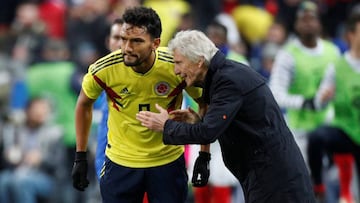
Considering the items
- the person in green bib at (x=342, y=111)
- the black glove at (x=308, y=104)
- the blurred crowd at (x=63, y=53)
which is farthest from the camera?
the blurred crowd at (x=63, y=53)

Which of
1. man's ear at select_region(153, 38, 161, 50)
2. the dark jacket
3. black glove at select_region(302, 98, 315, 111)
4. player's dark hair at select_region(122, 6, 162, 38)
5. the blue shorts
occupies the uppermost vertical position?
player's dark hair at select_region(122, 6, 162, 38)

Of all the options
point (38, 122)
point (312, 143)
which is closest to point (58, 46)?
point (38, 122)

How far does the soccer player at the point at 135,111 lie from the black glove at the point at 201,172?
0.20 metres

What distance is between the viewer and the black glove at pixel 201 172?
8.95 meters

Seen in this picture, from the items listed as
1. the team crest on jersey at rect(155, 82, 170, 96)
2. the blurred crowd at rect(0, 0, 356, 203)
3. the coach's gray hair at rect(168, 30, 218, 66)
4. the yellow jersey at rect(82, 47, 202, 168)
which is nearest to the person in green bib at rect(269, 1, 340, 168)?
the blurred crowd at rect(0, 0, 356, 203)

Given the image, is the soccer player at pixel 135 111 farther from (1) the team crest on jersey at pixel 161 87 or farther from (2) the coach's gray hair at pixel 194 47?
(2) the coach's gray hair at pixel 194 47

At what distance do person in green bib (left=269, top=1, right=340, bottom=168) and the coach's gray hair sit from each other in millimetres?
4023

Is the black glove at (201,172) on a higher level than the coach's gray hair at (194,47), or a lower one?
lower

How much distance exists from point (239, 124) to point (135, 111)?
0.95 meters

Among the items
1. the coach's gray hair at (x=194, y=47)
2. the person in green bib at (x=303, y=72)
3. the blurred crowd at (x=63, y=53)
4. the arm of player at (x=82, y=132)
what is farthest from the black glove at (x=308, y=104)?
the coach's gray hair at (x=194, y=47)

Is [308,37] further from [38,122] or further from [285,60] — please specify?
[38,122]

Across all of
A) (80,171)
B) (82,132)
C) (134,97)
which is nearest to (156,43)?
(134,97)

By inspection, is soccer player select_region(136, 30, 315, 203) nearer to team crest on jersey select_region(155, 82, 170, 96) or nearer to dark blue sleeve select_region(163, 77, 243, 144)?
dark blue sleeve select_region(163, 77, 243, 144)

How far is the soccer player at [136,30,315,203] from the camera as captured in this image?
827cm
